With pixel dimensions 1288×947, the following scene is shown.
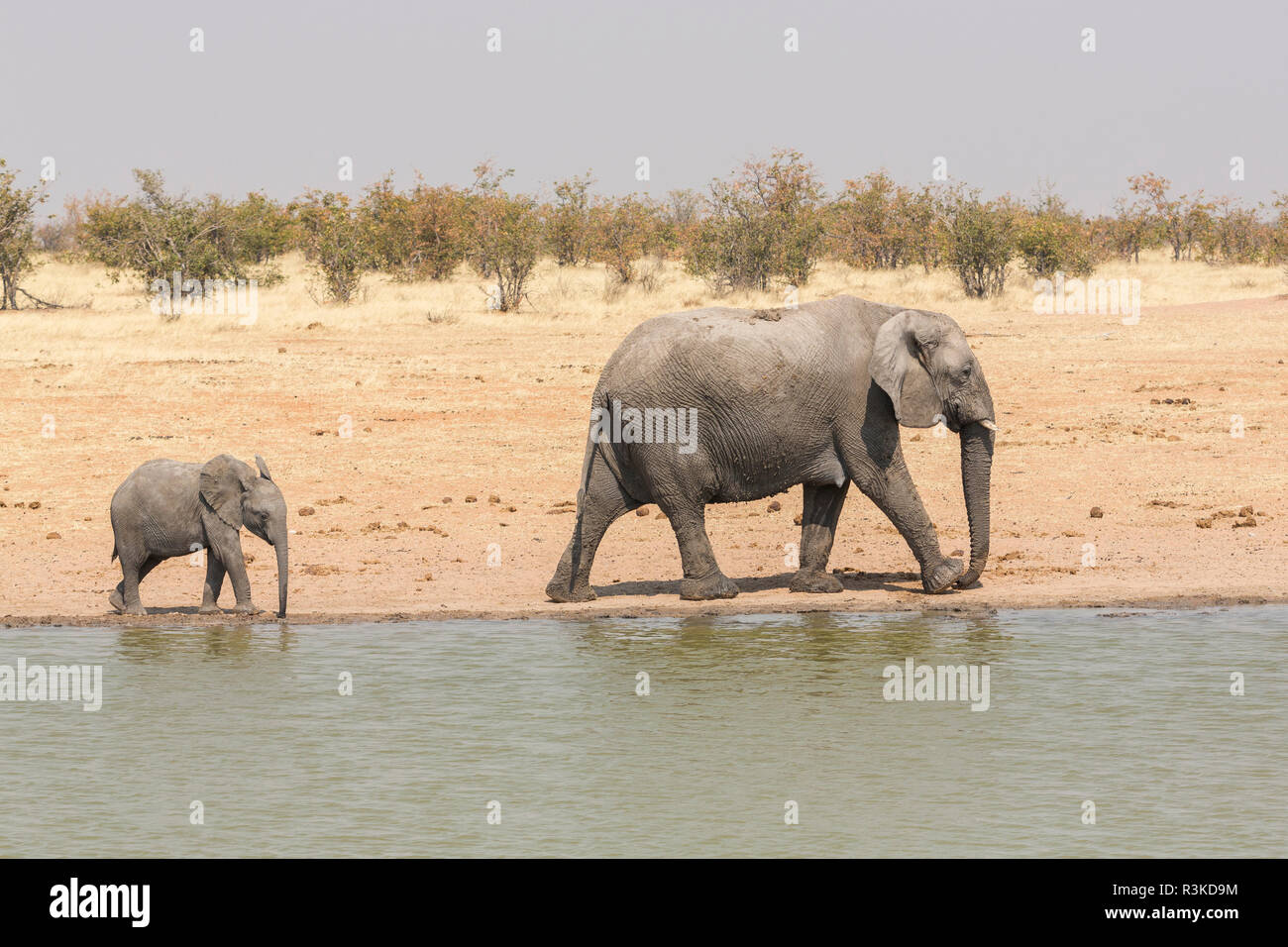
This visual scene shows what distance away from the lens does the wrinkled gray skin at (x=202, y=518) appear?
1215cm

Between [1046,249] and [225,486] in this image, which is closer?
[225,486]

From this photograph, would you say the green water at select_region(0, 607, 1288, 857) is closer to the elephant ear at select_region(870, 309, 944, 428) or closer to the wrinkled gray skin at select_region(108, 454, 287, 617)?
the wrinkled gray skin at select_region(108, 454, 287, 617)

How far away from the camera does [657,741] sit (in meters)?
9.09

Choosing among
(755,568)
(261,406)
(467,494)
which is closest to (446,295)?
(261,406)

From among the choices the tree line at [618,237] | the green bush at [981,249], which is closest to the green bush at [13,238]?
the tree line at [618,237]

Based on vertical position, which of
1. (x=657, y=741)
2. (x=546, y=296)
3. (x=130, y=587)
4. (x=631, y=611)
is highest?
(x=546, y=296)

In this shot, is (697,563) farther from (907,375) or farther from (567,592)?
(907,375)

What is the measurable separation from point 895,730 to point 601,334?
20049 millimetres

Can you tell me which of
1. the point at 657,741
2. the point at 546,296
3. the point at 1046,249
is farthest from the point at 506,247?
the point at 657,741

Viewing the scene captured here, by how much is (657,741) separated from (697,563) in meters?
3.93

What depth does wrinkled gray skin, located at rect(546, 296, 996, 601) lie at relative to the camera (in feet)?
41.3

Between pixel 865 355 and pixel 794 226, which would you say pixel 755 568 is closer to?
pixel 865 355

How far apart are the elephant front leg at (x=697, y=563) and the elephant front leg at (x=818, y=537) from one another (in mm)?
603

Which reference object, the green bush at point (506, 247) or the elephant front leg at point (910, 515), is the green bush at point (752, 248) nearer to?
the green bush at point (506, 247)
